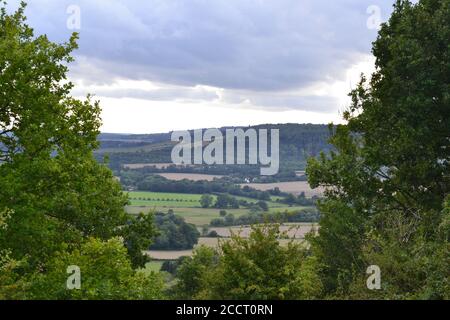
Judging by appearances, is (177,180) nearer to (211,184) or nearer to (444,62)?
(211,184)

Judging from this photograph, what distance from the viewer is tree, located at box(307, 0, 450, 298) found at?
21.1 m

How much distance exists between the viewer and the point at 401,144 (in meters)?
22.2

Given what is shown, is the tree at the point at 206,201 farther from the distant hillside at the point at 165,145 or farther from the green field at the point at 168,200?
the distant hillside at the point at 165,145

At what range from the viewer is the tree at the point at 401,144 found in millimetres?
21062

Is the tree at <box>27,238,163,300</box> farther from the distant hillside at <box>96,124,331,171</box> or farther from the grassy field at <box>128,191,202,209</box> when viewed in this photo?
the grassy field at <box>128,191,202,209</box>

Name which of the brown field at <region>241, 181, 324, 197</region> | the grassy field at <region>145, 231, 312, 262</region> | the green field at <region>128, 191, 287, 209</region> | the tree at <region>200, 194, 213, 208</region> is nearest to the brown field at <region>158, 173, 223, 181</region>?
the green field at <region>128, 191, 287, 209</region>

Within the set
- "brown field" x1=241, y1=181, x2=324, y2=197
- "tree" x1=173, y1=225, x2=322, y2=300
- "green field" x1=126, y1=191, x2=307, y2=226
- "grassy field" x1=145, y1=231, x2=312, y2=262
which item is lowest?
"grassy field" x1=145, y1=231, x2=312, y2=262

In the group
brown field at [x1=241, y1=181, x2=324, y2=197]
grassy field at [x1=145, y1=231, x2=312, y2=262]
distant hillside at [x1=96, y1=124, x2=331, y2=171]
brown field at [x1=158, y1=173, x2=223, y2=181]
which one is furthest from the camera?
brown field at [x1=158, y1=173, x2=223, y2=181]

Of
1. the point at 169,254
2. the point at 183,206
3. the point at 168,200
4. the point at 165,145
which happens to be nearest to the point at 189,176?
the point at 168,200

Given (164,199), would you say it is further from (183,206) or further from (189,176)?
(189,176)

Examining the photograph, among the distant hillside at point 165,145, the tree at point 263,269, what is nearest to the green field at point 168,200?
the distant hillside at point 165,145
